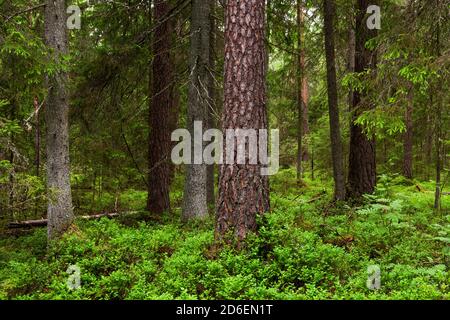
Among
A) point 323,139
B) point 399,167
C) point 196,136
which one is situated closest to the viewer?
point 196,136

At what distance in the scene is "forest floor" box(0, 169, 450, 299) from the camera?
5.47 metres

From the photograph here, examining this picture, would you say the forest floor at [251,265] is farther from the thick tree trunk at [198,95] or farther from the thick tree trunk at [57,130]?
the thick tree trunk at [198,95]

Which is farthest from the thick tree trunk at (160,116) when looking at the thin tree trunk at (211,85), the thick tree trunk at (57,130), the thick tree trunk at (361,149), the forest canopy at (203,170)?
the thick tree trunk at (361,149)

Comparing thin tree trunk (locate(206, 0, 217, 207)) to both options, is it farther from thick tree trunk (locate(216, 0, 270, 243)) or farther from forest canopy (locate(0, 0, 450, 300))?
thick tree trunk (locate(216, 0, 270, 243))

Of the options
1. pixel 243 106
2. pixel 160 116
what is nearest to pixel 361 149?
pixel 160 116

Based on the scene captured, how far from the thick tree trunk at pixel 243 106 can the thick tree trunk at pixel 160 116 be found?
5395mm

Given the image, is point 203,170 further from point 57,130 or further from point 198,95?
point 57,130

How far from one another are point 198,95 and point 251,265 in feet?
18.5
